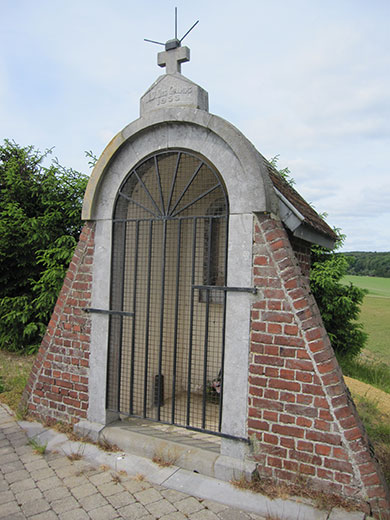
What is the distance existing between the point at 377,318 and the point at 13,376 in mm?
16997

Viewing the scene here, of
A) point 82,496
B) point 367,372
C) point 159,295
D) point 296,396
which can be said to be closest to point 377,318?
point 367,372

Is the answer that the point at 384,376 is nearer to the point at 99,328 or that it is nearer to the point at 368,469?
the point at 368,469

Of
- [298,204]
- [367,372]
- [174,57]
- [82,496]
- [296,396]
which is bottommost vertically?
[367,372]

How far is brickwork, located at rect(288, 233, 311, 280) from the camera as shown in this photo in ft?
14.0

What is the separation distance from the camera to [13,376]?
7.00 metres

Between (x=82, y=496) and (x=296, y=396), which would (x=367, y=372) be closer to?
(x=296, y=396)

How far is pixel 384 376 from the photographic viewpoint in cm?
909

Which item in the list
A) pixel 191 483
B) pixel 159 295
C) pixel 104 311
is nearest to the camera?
pixel 191 483

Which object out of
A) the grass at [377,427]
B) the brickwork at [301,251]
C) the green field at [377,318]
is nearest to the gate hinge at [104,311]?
the brickwork at [301,251]

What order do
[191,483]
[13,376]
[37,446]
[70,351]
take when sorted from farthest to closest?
1. [13,376]
2. [70,351]
3. [37,446]
4. [191,483]

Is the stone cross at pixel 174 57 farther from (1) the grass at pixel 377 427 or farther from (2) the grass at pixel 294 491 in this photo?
(1) the grass at pixel 377 427

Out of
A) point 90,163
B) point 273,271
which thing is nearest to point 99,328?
point 273,271

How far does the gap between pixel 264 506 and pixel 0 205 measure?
8.42 metres

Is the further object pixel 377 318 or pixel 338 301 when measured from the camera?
pixel 377 318
